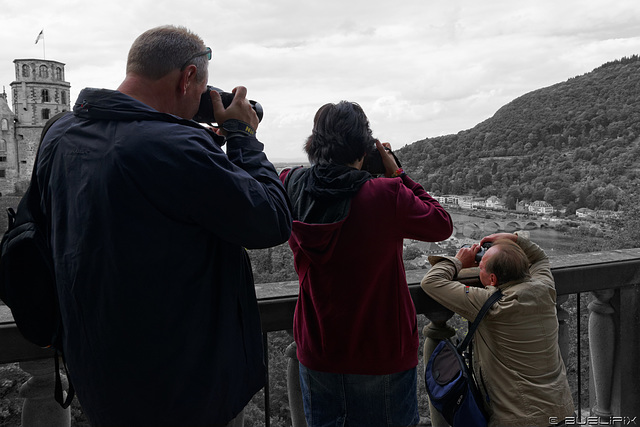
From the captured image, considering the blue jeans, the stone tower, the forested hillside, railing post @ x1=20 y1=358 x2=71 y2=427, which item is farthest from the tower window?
the blue jeans

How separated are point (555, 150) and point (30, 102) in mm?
26588

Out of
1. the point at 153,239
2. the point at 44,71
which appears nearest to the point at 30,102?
the point at 44,71

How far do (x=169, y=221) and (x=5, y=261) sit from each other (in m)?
0.42

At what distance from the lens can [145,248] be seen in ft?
3.91

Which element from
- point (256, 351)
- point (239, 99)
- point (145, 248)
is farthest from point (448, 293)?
point (145, 248)

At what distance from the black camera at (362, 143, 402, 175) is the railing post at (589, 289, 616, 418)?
4.37ft

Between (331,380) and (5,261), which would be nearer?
(5,261)

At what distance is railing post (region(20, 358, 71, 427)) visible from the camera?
1.71 m

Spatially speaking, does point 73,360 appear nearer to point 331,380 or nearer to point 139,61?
point 139,61

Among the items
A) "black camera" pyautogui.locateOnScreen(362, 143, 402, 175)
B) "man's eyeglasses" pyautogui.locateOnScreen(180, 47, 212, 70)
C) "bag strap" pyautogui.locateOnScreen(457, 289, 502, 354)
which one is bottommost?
"bag strap" pyautogui.locateOnScreen(457, 289, 502, 354)

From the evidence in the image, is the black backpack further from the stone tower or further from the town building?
the stone tower

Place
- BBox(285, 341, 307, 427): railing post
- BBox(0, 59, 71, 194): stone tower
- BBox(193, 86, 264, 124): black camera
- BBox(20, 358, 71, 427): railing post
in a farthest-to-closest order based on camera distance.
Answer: BBox(0, 59, 71, 194): stone tower → BBox(285, 341, 307, 427): railing post → BBox(20, 358, 71, 427): railing post → BBox(193, 86, 264, 124): black camera

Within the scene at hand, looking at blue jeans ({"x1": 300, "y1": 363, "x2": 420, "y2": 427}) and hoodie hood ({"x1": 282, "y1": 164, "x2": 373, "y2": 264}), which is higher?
hoodie hood ({"x1": 282, "y1": 164, "x2": 373, "y2": 264})

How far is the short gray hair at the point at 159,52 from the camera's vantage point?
4.25 feet
